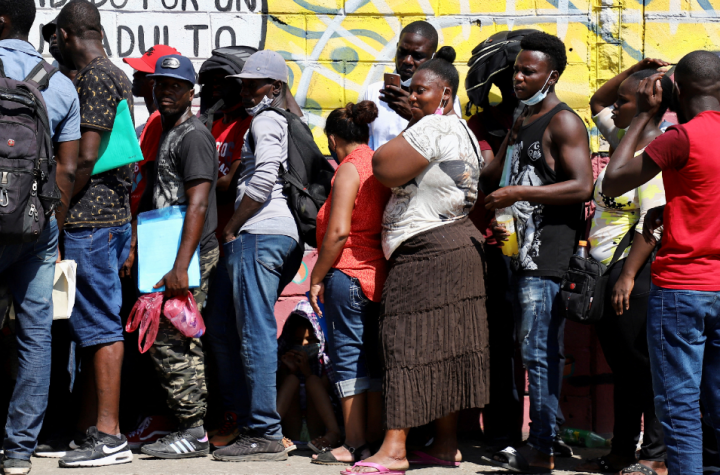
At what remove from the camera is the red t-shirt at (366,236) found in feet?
14.1

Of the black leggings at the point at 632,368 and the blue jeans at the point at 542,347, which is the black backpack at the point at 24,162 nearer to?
the blue jeans at the point at 542,347

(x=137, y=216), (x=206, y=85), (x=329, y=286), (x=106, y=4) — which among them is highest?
(x=106, y=4)

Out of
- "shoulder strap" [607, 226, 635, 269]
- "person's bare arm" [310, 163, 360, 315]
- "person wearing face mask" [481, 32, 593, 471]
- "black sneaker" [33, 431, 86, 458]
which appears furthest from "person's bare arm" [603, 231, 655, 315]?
"black sneaker" [33, 431, 86, 458]

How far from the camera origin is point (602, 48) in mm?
5723

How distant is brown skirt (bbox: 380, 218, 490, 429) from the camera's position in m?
4.06

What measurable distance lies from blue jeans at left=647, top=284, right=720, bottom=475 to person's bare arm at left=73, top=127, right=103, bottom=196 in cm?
284

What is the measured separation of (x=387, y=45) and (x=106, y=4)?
1941 mm

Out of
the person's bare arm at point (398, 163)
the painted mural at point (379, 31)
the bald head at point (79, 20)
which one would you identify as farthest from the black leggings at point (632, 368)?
the bald head at point (79, 20)

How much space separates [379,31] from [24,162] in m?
2.83

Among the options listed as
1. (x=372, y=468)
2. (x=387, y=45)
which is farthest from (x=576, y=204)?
(x=387, y=45)

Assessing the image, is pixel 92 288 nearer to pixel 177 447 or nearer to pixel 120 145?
pixel 120 145

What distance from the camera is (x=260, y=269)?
437cm

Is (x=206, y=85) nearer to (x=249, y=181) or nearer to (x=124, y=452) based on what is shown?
(x=249, y=181)

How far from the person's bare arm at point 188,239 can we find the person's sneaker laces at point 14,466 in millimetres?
1073
